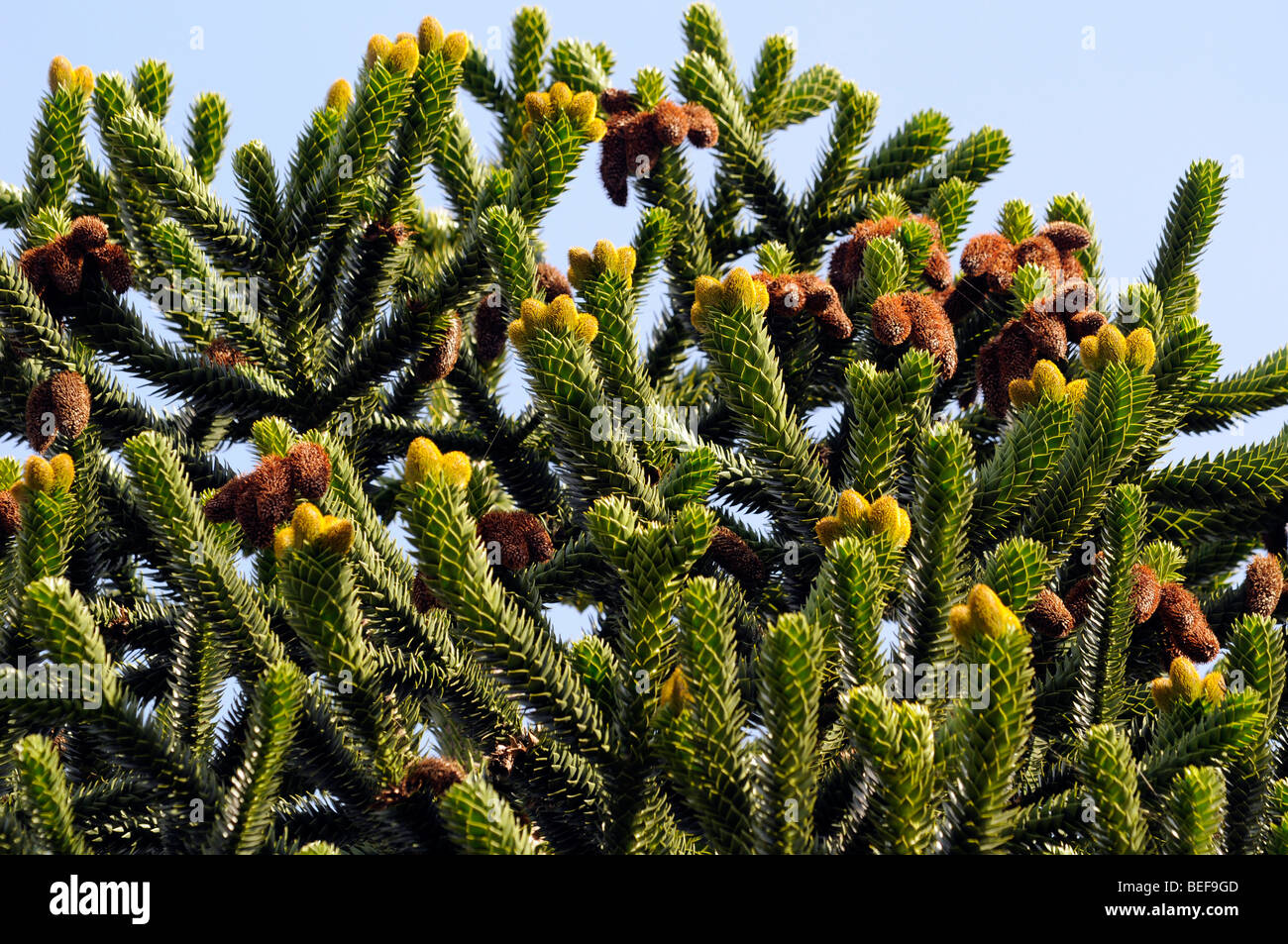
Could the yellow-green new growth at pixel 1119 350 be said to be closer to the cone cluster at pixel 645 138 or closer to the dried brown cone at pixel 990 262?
the dried brown cone at pixel 990 262

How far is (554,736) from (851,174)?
344cm

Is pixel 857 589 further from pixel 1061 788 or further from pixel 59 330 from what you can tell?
pixel 59 330

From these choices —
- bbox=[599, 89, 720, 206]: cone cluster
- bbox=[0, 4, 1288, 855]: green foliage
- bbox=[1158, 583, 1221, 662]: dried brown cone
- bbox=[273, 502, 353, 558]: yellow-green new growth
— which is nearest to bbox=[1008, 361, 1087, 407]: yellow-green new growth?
bbox=[0, 4, 1288, 855]: green foliage

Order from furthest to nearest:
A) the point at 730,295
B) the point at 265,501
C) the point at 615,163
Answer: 1. the point at 615,163
2. the point at 730,295
3. the point at 265,501

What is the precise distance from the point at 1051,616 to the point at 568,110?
93.8 inches

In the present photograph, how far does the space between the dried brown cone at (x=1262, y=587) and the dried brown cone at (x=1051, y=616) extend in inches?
29.7

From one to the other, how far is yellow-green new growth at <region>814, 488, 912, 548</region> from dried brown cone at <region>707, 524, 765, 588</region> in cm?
58

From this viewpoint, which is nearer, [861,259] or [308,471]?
[308,471]

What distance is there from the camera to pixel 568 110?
15.1 ft

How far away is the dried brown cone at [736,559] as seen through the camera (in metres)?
4.10

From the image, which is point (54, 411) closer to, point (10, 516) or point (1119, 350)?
point (10, 516)

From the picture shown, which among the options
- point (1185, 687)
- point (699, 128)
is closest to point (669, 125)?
point (699, 128)

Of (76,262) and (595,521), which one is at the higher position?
(76,262)

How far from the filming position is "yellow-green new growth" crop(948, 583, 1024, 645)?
2750mm
